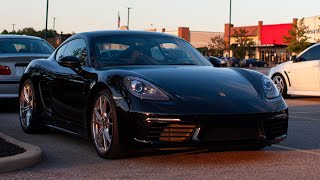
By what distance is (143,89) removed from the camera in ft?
18.5

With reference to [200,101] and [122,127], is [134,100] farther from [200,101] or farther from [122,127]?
[200,101]

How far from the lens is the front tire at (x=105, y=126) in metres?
5.66

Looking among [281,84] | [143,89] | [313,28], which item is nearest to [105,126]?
[143,89]

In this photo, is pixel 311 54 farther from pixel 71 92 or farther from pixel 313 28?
pixel 313 28

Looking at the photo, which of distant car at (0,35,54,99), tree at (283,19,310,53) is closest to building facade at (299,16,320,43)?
tree at (283,19,310,53)

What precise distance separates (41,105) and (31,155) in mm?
2124

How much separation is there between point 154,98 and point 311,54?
9.86 m

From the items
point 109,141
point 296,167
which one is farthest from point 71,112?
point 296,167

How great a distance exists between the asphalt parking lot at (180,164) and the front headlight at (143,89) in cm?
66

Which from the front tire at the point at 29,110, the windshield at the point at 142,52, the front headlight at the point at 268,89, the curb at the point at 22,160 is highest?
the windshield at the point at 142,52

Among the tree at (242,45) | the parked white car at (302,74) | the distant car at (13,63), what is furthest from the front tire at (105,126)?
the tree at (242,45)

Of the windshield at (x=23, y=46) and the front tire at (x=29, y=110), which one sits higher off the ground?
the windshield at (x=23, y=46)

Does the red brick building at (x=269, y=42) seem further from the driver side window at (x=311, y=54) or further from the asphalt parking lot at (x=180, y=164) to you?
the asphalt parking lot at (x=180, y=164)

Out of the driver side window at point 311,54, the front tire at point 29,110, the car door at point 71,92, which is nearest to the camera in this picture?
the car door at point 71,92
